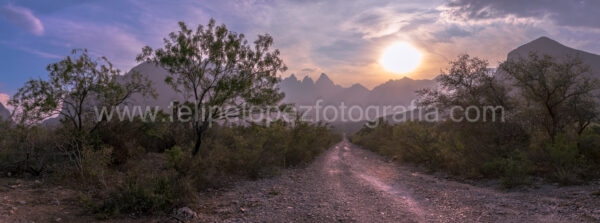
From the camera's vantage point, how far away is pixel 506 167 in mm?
9367

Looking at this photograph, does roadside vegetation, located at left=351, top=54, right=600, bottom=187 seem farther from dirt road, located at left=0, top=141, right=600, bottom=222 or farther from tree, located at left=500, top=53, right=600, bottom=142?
dirt road, located at left=0, top=141, right=600, bottom=222

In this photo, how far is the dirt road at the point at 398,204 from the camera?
5.75 meters

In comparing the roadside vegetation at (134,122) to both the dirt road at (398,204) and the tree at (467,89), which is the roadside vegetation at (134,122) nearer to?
the dirt road at (398,204)

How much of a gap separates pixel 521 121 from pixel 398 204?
349 inches

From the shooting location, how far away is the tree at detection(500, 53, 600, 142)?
10617 mm

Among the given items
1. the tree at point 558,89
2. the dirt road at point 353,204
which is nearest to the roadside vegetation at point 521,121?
the tree at point 558,89

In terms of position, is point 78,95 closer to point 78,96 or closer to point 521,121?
point 78,96

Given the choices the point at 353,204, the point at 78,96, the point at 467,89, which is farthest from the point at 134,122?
the point at 467,89

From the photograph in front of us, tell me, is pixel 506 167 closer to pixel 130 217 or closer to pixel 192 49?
pixel 130 217

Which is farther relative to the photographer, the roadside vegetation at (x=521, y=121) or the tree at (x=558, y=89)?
the tree at (x=558, y=89)

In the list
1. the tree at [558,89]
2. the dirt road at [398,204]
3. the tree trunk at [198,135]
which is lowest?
the dirt road at [398,204]

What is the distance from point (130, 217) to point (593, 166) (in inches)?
527

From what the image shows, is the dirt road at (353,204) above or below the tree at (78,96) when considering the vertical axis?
below

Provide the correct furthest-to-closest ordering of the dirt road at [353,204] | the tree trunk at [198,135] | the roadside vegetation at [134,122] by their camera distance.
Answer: the tree trunk at [198,135], the roadside vegetation at [134,122], the dirt road at [353,204]
